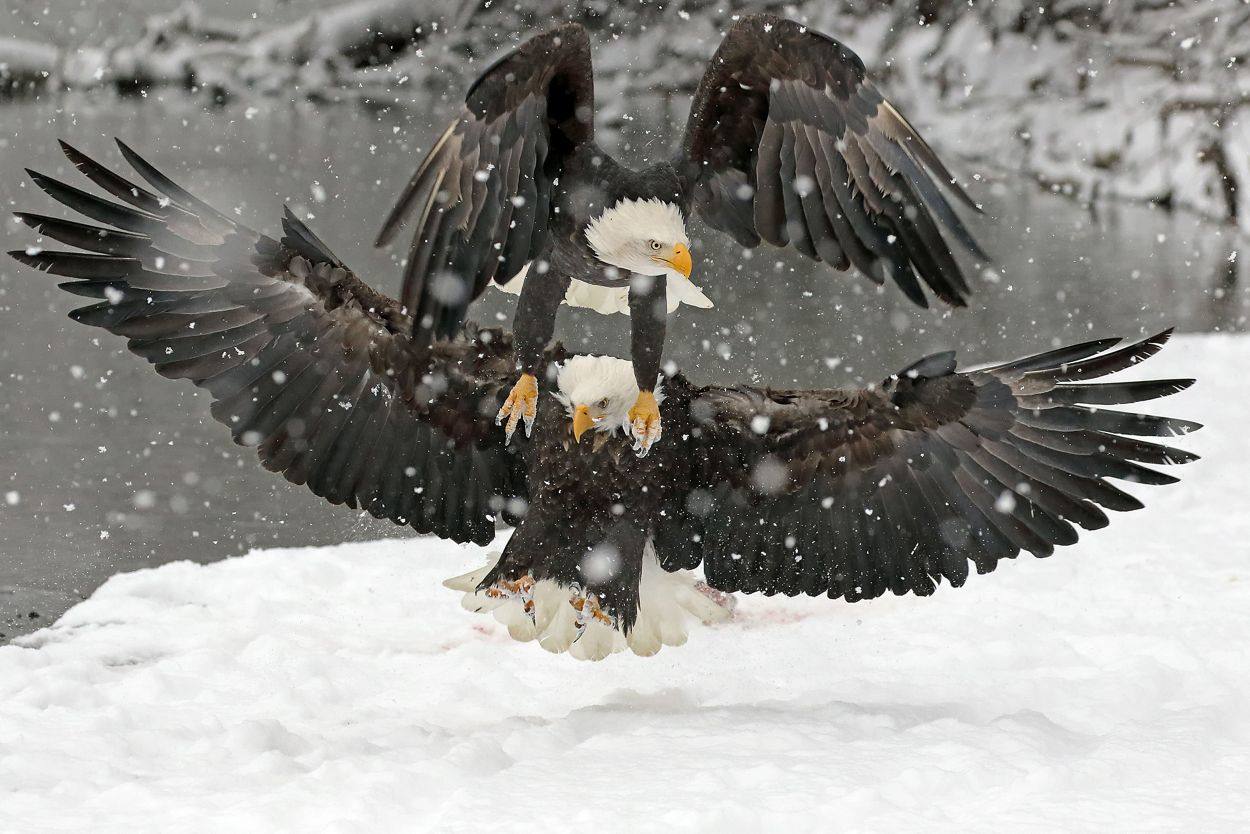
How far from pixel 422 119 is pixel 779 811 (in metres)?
22.7

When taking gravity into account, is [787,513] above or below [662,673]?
above

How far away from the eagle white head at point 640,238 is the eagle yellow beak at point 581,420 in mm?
408

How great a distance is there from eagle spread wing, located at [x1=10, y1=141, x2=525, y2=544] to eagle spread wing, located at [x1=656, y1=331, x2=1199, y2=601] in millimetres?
727

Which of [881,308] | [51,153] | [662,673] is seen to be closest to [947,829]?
[662,673]

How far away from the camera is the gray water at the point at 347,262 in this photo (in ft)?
18.3

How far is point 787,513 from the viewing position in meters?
3.84

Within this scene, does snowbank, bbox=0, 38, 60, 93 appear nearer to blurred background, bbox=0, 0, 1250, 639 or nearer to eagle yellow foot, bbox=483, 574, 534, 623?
blurred background, bbox=0, 0, 1250, 639

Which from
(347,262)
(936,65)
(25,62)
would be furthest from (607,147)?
(25,62)

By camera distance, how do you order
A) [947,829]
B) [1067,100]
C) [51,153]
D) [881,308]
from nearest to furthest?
[947,829], [881,308], [51,153], [1067,100]

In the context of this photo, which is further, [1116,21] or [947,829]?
[1116,21]

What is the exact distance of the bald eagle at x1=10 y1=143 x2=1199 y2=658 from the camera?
3660 mm

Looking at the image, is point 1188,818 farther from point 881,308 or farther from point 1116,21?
point 1116,21

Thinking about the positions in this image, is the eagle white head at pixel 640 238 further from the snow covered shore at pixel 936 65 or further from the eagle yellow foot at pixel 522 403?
the snow covered shore at pixel 936 65

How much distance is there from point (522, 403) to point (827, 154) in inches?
42.8
